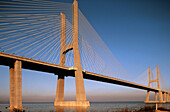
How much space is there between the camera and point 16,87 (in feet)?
80.8

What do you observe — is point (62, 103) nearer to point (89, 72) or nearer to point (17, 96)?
point (89, 72)

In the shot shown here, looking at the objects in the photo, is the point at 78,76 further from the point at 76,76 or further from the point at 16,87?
the point at 16,87

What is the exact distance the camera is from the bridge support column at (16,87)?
24.5m

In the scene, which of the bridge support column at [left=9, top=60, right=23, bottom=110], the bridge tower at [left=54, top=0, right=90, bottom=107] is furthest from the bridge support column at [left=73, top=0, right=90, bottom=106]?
the bridge support column at [left=9, top=60, right=23, bottom=110]

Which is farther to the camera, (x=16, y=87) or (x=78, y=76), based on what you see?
(x=78, y=76)

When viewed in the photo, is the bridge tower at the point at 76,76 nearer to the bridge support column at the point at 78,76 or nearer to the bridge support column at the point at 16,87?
the bridge support column at the point at 78,76

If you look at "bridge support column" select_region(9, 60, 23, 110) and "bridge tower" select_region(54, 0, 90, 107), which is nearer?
"bridge support column" select_region(9, 60, 23, 110)

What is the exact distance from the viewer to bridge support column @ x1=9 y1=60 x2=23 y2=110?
24453 mm

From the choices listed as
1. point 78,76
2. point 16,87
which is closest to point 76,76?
point 78,76

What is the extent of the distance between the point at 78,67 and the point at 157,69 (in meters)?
61.6

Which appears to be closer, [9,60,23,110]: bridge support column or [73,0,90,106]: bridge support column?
[9,60,23,110]: bridge support column

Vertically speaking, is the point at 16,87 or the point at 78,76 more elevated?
the point at 78,76

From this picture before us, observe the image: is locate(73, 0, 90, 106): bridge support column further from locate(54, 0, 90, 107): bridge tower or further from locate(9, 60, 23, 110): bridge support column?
locate(9, 60, 23, 110): bridge support column

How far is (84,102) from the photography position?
3272 cm
